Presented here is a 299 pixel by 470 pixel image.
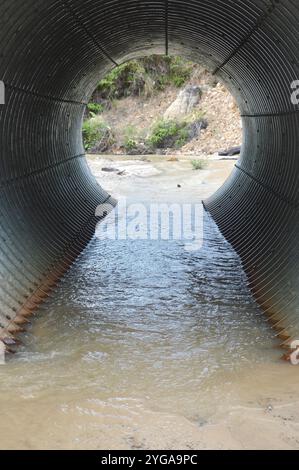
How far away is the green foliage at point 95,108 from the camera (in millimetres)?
34344

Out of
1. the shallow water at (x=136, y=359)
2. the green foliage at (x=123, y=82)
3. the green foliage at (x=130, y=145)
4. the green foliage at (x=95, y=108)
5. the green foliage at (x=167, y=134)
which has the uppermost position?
the green foliage at (x=123, y=82)

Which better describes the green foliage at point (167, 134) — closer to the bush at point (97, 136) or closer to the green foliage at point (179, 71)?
the bush at point (97, 136)

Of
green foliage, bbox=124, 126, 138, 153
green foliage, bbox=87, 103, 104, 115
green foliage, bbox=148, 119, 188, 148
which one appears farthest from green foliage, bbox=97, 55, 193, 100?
green foliage, bbox=148, 119, 188, 148

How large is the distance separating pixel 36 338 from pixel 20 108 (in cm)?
334

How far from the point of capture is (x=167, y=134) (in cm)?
3016

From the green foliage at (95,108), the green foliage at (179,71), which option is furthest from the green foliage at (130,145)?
the green foliage at (179,71)

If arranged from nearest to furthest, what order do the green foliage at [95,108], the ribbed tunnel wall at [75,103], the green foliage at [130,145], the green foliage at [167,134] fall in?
the ribbed tunnel wall at [75,103], the green foliage at [167,134], the green foliage at [130,145], the green foliage at [95,108]

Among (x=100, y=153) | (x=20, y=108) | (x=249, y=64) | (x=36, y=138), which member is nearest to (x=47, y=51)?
(x=20, y=108)

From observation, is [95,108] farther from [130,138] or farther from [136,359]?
[136,359]

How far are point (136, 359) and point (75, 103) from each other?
797 cm

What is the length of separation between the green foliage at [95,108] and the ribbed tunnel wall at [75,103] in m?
22.3

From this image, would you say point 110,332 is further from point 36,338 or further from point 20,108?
point 20,108

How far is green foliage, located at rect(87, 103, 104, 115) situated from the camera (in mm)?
34344

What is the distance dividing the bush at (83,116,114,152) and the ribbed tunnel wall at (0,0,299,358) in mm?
18381
